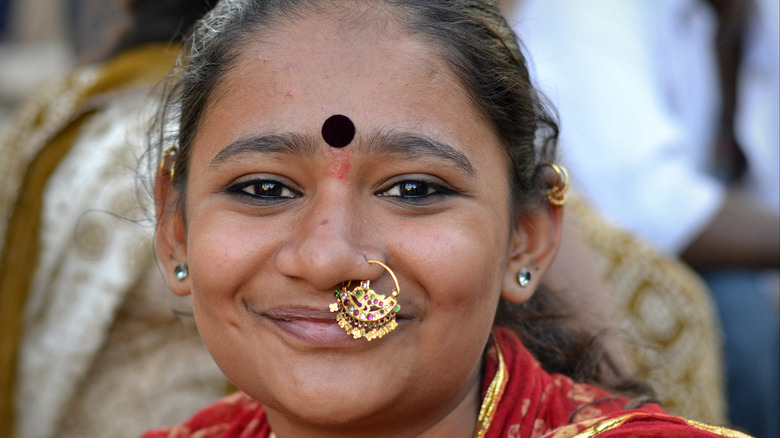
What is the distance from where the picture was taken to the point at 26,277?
303 centimetres

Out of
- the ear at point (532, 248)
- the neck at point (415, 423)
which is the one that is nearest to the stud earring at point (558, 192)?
the ear at point (532, 248)

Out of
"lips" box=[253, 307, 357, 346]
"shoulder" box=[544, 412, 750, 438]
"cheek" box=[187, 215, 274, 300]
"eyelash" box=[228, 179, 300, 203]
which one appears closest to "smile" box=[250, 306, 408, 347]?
"lips" box=[253, 307, 357, 346]

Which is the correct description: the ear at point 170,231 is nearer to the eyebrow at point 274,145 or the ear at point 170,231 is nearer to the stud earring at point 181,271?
the stud earring at point 181,271

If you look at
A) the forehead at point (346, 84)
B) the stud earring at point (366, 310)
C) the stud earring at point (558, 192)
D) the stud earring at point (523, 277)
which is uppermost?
the forehead at point (346, 84)

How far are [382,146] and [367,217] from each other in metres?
0.13

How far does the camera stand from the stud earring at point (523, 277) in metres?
1.95

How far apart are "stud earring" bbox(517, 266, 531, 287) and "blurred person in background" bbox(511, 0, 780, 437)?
1327mm

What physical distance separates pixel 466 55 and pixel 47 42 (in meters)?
10.2

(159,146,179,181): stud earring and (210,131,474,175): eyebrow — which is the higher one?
(210,131,474,175): eyebrow

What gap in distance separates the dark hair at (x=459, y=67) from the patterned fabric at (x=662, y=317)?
26.6 inches

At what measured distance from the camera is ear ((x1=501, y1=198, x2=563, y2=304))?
1.94m

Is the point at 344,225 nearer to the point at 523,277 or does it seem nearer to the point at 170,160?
the point at 523,277

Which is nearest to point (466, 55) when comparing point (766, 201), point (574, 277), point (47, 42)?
point (574, 277)

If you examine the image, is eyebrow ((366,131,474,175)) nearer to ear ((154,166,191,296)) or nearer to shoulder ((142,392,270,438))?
ear ((154,166,191,296))
